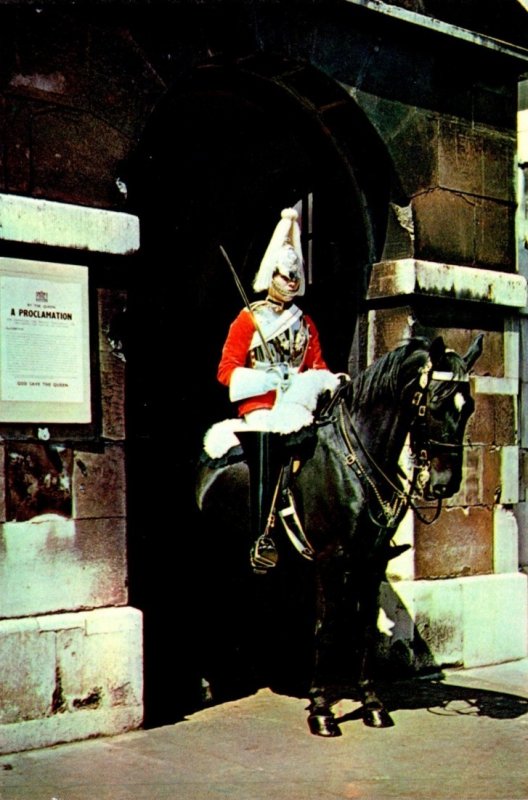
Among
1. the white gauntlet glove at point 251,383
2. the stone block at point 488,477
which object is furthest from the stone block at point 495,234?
the white gauntlet glove at point 251,383

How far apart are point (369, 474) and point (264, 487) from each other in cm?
62

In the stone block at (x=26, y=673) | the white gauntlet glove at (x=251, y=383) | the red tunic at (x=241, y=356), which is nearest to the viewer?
the stone block at (x=26, y=673)

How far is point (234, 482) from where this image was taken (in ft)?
22.6

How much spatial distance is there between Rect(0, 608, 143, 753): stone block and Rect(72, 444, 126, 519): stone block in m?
0.58

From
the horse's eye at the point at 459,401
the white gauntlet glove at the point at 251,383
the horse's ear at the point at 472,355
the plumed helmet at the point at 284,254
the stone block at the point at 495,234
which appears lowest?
the horse's eye at the point at 459,401

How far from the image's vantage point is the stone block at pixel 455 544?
7988mm

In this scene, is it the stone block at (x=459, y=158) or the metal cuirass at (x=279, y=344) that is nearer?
the metal cuirass at (x=279, y=344)

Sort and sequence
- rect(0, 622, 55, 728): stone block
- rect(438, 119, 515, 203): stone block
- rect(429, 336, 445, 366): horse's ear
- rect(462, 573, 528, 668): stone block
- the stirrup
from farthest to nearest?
rect(438, 119, 515, 203): stone block, rect(462, 573, 528, 668): stone block, the stirrup, rect(429, 336, 445, 366): horse's ear, rect(0, 622, 55, 728): stone block

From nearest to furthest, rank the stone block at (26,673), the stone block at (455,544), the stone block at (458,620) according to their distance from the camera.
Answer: the stone block at (26,673), the stone block at (458,620), the stone block at (455,544)

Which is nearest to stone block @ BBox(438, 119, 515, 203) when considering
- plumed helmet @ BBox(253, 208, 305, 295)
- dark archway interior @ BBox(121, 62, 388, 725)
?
dark archway interior @ BBox(121, 62, 388, 725)

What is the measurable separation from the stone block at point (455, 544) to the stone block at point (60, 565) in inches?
98.8

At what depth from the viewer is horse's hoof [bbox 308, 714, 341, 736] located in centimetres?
624

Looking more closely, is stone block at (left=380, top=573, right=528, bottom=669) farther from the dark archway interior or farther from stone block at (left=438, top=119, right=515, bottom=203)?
stone block at (left=438, top=119, right=515, bottom=203)

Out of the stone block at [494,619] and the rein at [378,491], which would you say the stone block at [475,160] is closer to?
the rein at [378,491]
